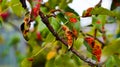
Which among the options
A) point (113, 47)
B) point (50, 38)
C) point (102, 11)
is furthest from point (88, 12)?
point (113, 47)

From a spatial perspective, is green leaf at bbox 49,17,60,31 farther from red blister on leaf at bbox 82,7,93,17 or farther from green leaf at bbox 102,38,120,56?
green leaf at bbox 102,38,120,56

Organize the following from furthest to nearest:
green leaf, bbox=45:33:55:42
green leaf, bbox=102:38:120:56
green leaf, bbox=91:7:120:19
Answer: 1. green leaf, bbox=102:38:120:56
2. green leaf, bbox=45:33:55:42
3. green leaf, bbox=91:7:120:19

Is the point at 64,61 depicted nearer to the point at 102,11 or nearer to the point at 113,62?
the point at 113,62

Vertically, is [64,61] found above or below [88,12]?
below

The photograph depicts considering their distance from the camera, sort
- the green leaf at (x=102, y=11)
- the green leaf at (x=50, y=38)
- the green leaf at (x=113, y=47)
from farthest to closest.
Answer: the green leaf at (x=113, y=47)
the green leaf at (x=50, y=38)
the green leaf at (x=102, y=11)

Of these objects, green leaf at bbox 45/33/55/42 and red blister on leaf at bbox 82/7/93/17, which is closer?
red blister on leaf at bbox 82/7/93/17

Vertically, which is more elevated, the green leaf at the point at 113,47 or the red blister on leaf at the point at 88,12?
the red blister on leaf at the point at 88,12

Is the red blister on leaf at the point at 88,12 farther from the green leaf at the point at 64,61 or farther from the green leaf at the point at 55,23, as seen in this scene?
the green leaf at the point at 64,61

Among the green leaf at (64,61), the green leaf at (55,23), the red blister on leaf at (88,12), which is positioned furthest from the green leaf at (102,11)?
the green leaf at (64,61)

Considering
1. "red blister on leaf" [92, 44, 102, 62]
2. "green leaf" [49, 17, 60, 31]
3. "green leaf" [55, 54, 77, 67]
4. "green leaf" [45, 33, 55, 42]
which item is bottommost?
"green leaf" [55, 54, 77, 67]

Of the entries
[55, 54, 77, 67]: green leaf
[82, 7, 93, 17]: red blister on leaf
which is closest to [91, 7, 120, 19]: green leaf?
[82, 7, 93, 17]: red blister on leaf

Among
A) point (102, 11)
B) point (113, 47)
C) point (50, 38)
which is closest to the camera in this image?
point (102, 11)

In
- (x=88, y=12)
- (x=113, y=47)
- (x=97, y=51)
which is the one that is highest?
(x=88, y=12)

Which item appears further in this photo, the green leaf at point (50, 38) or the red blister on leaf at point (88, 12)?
the green leaf at point (50, 38)
